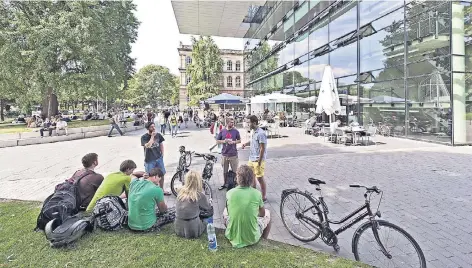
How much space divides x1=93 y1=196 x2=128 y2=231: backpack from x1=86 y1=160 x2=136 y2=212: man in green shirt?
0.24 meters

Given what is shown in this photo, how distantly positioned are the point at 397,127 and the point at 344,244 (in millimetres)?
12750

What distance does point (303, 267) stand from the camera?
3.32 meters

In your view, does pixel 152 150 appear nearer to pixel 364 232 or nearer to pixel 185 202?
pixel 185 202

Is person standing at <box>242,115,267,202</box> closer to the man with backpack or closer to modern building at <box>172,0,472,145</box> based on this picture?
the man with backpack

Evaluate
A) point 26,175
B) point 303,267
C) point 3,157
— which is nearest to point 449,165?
point 303,267

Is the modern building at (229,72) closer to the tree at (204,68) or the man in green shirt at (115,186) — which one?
the tree at (204,68)

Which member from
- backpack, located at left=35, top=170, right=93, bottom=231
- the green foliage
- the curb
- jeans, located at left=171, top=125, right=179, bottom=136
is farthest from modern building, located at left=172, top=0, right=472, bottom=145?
backpack, located at left=35, top=170, right=93, bottom=231

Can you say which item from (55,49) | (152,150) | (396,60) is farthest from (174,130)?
(152,150)

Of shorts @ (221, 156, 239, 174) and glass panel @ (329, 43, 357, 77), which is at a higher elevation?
glass panel @ (329, 43, 357, 77)

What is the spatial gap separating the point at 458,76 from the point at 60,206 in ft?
46.4

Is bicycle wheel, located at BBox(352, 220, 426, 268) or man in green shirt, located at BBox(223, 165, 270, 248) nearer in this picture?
bicycle wheel, located at BBox(352, 220, 426, 268)

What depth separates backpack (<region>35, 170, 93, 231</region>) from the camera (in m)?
4.18

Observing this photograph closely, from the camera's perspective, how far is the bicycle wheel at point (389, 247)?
123 inches

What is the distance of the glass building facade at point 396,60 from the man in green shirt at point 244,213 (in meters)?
11.9
